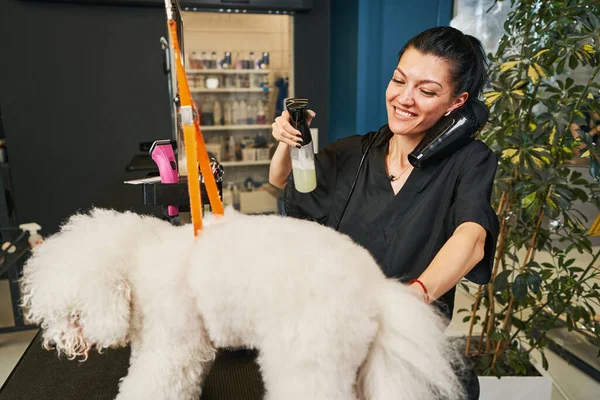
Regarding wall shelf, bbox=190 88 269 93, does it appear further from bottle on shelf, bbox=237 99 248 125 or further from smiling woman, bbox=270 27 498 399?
smiling woman, bbox=270 27 498 399

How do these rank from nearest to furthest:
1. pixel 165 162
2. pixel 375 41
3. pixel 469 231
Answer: pixel 469 231 → pixel 165 162 → pixel 375 41

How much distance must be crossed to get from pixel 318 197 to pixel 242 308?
0.55 meters

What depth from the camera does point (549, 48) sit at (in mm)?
1354

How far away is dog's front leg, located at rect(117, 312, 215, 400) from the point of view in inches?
28.7

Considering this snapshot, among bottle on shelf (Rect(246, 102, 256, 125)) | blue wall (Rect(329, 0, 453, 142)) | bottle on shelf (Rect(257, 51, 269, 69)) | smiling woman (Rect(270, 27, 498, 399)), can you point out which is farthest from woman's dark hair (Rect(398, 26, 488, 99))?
bottle on shelf (Rect(246, 102, 256, 125))

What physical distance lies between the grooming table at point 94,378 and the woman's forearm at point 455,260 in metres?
0.47

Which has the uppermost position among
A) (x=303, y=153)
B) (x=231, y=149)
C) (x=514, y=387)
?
(x=303, y=153)

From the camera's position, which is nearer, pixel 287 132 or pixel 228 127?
pixel 287 132

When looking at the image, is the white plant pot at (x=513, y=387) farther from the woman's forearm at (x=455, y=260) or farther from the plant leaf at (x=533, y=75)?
the plant leaf at (x=533, y=75)

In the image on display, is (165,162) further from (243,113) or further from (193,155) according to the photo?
(243,113)

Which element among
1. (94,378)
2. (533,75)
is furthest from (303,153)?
(533,75)

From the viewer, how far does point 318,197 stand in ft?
3.82

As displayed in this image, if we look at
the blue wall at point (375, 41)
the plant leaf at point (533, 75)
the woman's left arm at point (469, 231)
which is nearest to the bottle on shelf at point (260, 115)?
the blue wall at point (375, 41)

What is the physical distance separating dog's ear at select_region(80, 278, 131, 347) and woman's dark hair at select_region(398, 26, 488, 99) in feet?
2.63
